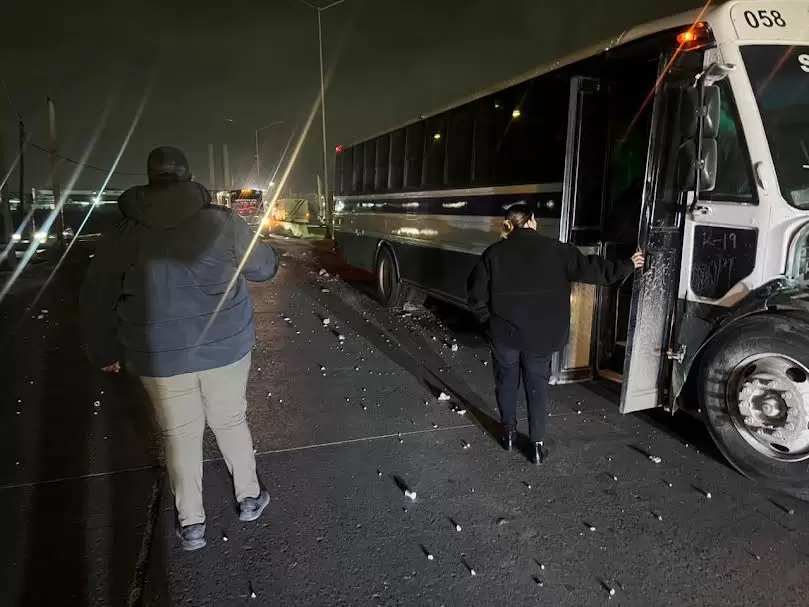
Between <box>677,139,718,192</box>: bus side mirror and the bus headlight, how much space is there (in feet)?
2.02

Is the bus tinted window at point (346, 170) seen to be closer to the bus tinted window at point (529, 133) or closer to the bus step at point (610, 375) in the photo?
the bus tinted window at point (529, 133)

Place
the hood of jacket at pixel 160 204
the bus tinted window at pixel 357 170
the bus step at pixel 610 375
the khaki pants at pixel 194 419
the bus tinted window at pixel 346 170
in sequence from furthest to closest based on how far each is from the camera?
1. the bus tinted window at pixel 346 170
2. the bus tinted window at pixel 357 170
3. the bus step at pixel 610 375
4. the khaki pants at pixel 194 419
5. the hood of jacket at pixel 160 204

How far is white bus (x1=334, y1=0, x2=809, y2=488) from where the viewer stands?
4.04 metres

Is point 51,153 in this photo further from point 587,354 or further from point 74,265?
point 587,354

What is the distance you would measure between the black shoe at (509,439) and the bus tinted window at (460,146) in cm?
394

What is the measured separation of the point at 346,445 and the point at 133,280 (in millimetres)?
2392

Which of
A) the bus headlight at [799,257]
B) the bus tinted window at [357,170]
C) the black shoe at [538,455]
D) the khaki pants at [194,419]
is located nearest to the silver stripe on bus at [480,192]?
the bus tinted window at [357,170]

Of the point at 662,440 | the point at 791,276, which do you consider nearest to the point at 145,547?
the point at 662,440

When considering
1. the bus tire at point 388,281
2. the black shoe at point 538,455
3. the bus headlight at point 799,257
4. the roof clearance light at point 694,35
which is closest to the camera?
the bus headlight at point 799,257

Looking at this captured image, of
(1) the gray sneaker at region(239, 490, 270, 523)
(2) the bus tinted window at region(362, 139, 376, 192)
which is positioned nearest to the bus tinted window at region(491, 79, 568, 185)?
(1) the gray sneaker at region(239, 490, 270, 523)

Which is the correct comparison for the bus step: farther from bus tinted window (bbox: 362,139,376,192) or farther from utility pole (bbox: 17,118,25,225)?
utility pole (bbox: 17,118,25,225)

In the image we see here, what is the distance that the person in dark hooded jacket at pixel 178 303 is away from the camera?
314cm

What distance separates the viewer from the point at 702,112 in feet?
13.5

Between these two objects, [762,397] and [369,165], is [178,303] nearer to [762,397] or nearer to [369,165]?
[762,397]
